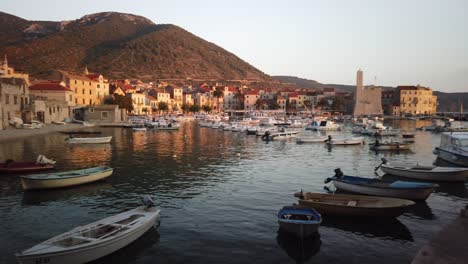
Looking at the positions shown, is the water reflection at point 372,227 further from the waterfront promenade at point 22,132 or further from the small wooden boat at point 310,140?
the waterfront promenade at point 22,132

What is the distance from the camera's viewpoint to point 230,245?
14516mm

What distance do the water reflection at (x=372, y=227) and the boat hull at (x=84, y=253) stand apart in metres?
8.93

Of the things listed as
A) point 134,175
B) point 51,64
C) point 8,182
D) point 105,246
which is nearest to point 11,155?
point 8,182

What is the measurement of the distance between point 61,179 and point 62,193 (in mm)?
1097

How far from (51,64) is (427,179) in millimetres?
197144

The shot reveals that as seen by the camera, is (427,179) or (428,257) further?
(427,179)

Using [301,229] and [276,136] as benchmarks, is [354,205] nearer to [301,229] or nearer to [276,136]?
[301,229]

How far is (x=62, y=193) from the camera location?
22.6 metres

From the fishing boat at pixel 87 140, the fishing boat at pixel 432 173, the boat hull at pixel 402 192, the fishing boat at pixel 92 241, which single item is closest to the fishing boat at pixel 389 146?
the fishing boat at pixel 432 173

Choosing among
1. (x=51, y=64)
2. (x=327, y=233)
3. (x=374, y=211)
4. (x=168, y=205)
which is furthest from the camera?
(x=51, y=64)

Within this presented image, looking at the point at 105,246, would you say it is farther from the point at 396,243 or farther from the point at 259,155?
the point at 259,155

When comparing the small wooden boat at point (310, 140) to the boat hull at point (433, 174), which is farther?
the small wooden boat at point (310, 140)

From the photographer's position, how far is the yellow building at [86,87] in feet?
316

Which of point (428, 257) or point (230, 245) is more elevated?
point (428, 257)
